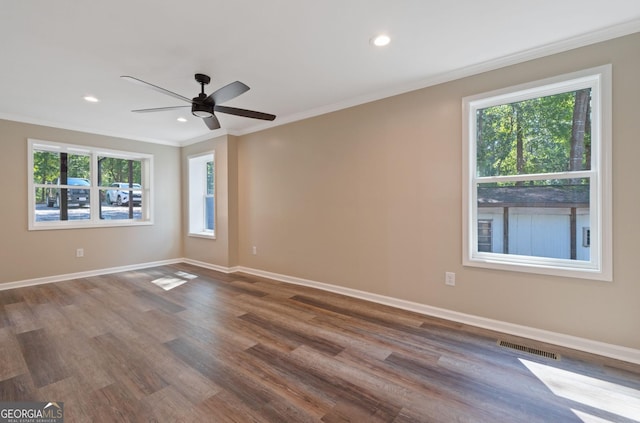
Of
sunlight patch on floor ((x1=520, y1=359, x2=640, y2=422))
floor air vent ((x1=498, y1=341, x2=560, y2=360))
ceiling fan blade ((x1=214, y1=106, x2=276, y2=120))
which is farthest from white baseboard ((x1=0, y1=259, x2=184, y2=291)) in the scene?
sunlight patch on floor ((x1=520, y1=359, x2=640, y2=422))

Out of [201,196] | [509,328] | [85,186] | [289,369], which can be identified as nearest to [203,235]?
[201,196]

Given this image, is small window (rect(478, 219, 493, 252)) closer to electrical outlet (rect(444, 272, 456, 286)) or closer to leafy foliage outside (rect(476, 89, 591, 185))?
electrical outlet (rect(444, 272, 456, 286))

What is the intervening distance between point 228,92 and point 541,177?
9.65 ft

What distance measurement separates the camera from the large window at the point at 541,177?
2.34 m

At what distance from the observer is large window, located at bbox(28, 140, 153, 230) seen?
447 cm

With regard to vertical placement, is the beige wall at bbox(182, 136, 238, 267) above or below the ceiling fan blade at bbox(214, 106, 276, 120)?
below

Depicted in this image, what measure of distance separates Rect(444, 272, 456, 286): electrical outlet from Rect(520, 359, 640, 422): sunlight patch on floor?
3.17ft

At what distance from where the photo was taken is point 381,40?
238cm

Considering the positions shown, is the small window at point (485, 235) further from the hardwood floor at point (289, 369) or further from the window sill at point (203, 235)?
the window sill at point (203, 235)

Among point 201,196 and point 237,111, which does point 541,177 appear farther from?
point 201,196

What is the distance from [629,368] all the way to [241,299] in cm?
365

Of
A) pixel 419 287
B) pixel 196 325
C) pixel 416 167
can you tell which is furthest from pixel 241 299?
pixel 416 167

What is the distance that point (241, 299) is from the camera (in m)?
3.63

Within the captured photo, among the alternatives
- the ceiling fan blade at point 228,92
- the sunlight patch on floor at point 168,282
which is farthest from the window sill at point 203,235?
the ceiling fan blade at point 228,92
